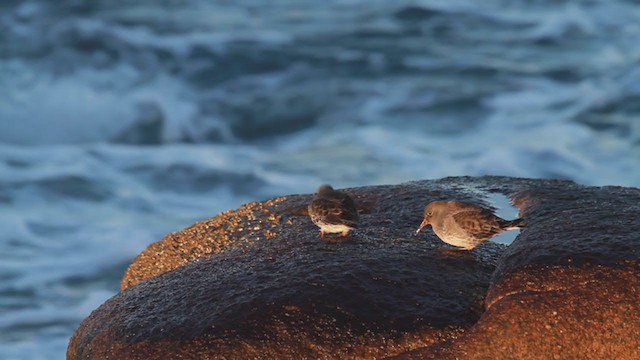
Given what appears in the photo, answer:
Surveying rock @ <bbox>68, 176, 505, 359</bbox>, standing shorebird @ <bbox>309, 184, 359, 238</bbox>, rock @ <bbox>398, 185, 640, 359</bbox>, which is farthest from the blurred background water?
rock @ <bbox>398, 185, 640, 359</bbox>

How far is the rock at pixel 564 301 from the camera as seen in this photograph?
4.52 meters

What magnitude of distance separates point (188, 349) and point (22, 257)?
24.6 feet

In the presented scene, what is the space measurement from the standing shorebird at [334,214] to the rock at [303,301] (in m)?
0.09

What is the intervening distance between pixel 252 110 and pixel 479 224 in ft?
40.8

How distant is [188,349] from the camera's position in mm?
4766

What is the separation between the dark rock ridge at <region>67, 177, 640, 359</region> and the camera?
180 inches

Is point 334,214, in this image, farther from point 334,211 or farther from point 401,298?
point 401,298

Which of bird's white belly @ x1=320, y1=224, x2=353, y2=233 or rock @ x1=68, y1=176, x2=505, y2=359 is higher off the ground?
bird's white belly @ x1=320, y1=224, x2=353, y2=233

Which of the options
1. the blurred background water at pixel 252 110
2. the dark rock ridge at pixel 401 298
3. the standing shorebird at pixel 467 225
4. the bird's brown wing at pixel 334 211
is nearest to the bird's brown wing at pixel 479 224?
the standing shorebird at pixel 467 225

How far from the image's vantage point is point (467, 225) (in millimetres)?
5305

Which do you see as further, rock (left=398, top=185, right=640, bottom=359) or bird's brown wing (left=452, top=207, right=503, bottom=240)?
bird's brown wing (left=452, top=207, right=503, bottom=240)

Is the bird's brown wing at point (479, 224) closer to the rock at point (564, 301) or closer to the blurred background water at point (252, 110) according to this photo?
the rock at point (564, 301)

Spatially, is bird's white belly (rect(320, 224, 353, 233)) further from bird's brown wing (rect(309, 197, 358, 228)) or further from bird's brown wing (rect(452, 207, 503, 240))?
bird's brown wing (rect(452, 207, 503, 240))

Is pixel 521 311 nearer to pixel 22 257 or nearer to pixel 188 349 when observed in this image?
pixel 188 349
